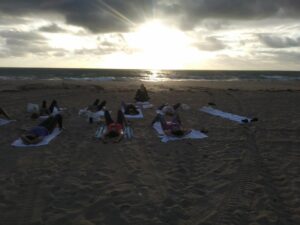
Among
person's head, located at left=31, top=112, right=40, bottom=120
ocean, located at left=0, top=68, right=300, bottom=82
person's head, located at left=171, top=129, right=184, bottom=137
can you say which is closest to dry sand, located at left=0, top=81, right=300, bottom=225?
person's head, located at left=171, top=129, right=184, bottom=137

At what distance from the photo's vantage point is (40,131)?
8.66m

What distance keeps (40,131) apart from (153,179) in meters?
3.81

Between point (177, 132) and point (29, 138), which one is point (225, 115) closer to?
point (177, 132)

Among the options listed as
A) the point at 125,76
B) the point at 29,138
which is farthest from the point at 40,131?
the point at 125,76

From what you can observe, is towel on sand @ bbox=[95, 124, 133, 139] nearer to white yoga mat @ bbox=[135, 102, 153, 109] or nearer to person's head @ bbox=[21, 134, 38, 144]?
person's head @ bbox=[21, 134, 38, 144]

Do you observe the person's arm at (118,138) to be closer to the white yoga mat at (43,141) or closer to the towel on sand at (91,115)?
the white yoga mat at (43,141)

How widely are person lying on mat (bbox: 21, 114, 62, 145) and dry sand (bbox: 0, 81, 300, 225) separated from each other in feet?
1.13

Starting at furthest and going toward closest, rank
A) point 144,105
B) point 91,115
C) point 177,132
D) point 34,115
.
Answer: point 144,105
point 34,115
point 91,115
point 177,132

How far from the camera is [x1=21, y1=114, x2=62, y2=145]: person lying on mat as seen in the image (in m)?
8.24

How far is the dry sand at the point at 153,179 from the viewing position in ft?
15.7

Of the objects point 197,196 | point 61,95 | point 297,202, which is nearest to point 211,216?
point 197,196

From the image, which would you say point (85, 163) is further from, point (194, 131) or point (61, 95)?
point (61, 95)

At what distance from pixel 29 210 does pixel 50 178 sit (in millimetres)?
1246

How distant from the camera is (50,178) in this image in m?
6.11
